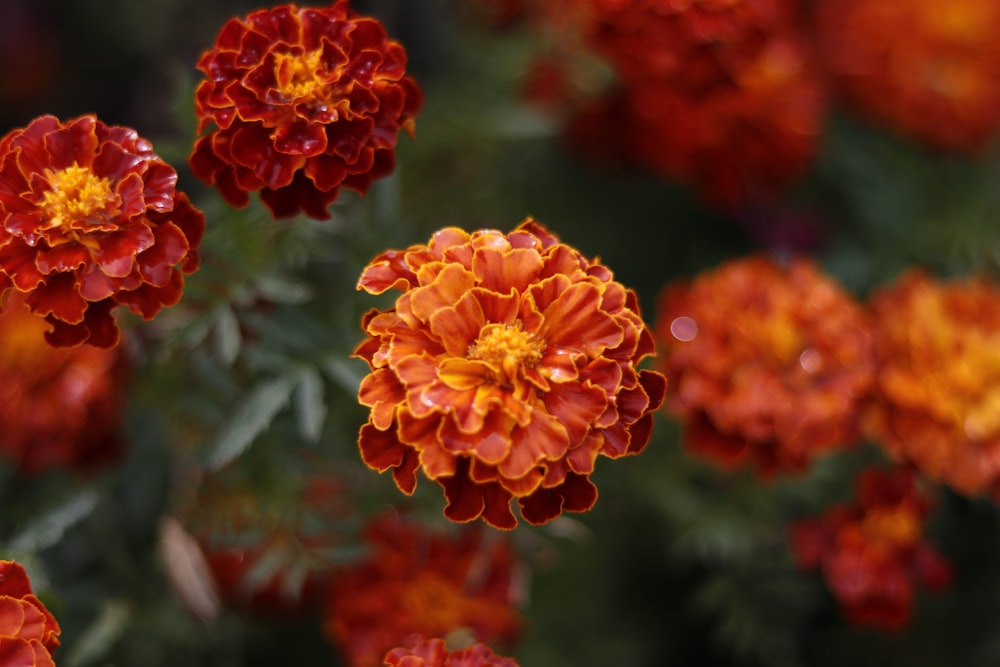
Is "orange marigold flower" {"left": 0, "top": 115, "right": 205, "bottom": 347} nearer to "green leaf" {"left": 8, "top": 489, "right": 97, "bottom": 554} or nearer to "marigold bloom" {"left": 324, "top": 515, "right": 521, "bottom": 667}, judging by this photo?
"green leaf" {"left": 8, "top": 489, "right": 97, "bottom": 554}

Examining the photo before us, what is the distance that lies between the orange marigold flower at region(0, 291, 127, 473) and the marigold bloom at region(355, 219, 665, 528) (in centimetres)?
63

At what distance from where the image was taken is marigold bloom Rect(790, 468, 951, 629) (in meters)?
1.36

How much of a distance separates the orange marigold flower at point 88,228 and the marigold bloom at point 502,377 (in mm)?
225

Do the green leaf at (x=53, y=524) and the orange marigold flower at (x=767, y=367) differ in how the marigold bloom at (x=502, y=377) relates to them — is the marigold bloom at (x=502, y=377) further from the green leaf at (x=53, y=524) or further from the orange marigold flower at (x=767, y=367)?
the green leaf at (x=53, y=524)

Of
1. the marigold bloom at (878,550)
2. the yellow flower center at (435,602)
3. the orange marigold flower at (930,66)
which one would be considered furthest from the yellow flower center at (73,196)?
the orange marigold flower at (930,66)

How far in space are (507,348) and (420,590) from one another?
0.60 metres

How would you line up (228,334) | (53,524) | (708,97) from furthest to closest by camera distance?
(708,97) → (53,524) → (228,334)

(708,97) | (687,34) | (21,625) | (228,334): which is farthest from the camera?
(708,97)

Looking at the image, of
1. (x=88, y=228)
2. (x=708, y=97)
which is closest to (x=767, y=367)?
(x=708, y=97)

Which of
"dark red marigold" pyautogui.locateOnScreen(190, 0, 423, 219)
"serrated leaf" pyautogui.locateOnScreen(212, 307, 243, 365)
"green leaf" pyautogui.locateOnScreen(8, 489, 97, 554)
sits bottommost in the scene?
"green leaf" pyautogui.locateOnScreen(8, 489, 97, 554)

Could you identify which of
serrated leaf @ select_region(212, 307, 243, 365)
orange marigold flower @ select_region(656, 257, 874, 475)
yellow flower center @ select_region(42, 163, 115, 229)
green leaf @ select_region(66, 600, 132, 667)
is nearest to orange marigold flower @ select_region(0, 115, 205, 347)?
yellow flower center @ select_region(42, 163, 115, 229)

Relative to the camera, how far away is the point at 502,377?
0.96m

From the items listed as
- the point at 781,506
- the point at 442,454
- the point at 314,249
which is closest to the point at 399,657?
the point at 442,454

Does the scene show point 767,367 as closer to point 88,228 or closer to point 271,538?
point 271,538
